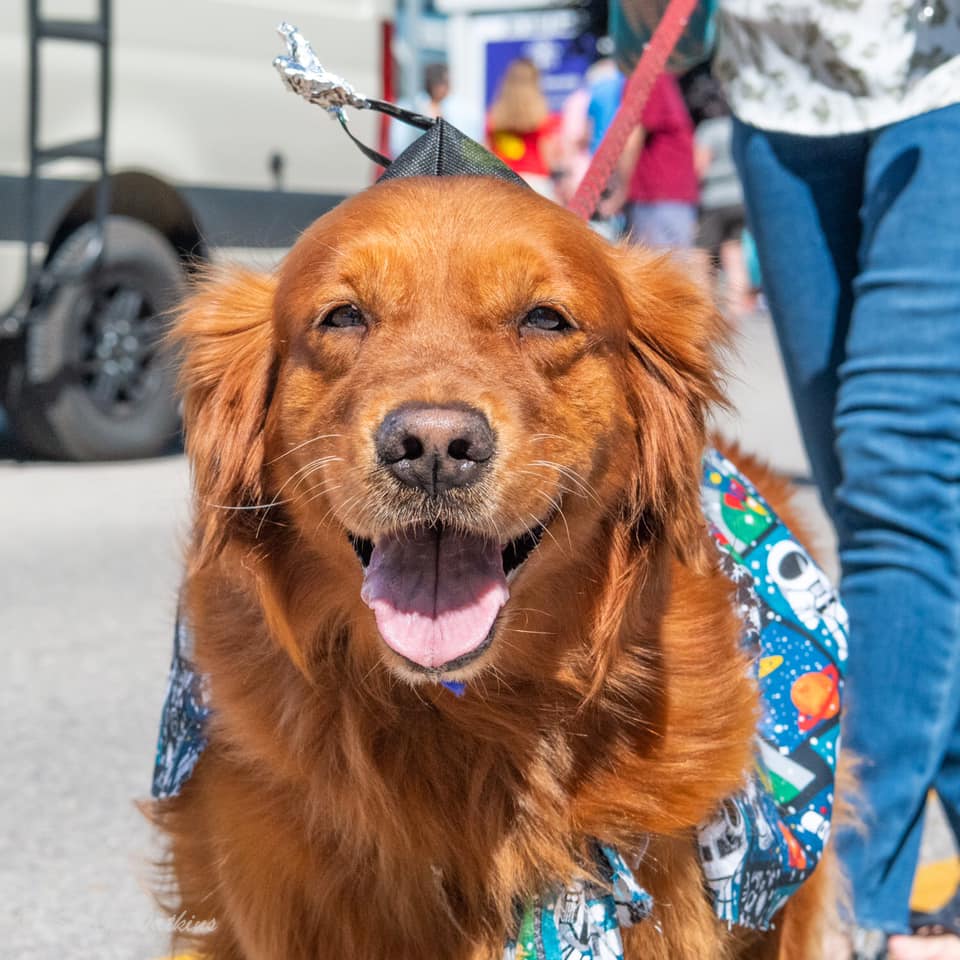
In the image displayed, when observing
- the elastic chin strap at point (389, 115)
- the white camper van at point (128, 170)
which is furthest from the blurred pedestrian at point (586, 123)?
the elastic chin strap at point (389, 115)

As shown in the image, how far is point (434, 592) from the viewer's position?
2.19m

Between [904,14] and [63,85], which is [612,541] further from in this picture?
[63,85]

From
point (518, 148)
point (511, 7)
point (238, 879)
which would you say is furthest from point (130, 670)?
point (511, 7)

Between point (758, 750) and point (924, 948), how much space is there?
2.15 ft

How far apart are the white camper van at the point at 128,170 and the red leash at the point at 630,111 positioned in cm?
436

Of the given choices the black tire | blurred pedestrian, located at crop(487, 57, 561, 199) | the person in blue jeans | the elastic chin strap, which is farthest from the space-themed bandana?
blurred pedestrian, located at crop(487, 57, 561, 199)

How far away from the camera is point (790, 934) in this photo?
2711 millimetres

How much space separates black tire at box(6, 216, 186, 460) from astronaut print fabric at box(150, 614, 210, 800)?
4927mm

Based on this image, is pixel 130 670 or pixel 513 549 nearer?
pixel 513 549

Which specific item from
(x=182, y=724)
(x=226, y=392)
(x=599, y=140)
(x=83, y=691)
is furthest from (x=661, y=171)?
(x=182, y=724)

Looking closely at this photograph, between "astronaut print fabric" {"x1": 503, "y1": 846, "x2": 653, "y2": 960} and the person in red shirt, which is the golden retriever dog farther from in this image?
the person in red shirt

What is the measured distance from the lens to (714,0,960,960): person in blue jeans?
271cm

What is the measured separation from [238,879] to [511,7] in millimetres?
18583

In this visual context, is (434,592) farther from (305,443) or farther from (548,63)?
(548,63)
